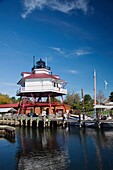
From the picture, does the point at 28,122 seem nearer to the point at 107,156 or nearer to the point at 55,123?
the point at 55,123

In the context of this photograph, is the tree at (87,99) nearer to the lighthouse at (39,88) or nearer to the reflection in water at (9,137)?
the lighthouse at (39,88)

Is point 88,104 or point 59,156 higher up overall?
point 88,104

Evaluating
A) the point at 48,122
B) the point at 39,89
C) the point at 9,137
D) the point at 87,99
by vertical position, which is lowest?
the point at 9,137

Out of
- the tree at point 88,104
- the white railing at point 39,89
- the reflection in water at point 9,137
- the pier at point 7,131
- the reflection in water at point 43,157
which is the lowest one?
the reflection in water at point 43,157

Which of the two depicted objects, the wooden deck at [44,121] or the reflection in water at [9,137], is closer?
the reflection in water at [9,137]

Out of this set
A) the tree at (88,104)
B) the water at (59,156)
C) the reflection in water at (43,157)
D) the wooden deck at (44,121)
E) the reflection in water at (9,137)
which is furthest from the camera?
the tree at (88,104)

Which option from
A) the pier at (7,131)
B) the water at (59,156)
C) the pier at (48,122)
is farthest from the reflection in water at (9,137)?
the pier at (48,122)

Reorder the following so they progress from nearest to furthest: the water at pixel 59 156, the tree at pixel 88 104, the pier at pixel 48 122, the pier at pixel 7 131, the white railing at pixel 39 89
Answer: the water at pixel 59 156
the pier at pixel 7 131
the pier at pixel 48 122
the white railing at pixel 39 89
the tree at pixel 88 104

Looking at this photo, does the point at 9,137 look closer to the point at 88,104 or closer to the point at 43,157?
the point at 43,157

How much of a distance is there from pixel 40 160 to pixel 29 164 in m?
1.31

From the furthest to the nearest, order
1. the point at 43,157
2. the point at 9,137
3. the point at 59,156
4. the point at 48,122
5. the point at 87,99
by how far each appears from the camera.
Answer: the point at 87,99 → the point at 48,122 → the point at 9,137 → the point at 59,156 → the point at 43,157

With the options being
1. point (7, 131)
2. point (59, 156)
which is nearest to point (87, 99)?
point (7, 131)

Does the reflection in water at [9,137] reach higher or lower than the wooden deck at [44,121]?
lower

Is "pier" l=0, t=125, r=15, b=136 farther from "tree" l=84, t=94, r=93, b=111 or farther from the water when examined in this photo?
"tree" l=84, t=94, r=93, b=111
